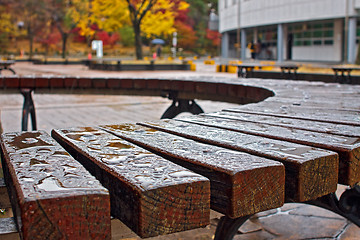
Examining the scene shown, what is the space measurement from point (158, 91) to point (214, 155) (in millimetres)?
4109

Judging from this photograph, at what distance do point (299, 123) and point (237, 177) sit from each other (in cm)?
81

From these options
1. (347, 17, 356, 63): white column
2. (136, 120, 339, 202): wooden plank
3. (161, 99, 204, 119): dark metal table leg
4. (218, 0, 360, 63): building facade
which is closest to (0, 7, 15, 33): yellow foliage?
(218, 0, 360, 63): building facade

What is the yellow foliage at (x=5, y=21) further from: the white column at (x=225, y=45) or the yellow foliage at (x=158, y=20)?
the white column at (x=225, y=45)

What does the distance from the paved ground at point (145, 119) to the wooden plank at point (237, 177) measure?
398 mm

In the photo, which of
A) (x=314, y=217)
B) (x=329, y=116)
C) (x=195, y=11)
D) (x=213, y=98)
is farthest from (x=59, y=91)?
(x=195, y=11)

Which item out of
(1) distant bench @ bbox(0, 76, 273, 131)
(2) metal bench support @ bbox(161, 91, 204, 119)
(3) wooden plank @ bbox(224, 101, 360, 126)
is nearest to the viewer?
(3) wooden plank @ bbox(224, 101, 360, 126)

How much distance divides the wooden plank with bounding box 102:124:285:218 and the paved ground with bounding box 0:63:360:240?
0.40m

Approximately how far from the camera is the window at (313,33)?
31953mm

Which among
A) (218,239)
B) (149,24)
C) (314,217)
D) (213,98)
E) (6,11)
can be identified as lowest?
(314,217)

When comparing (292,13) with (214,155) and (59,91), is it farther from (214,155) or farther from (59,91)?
(214,155)

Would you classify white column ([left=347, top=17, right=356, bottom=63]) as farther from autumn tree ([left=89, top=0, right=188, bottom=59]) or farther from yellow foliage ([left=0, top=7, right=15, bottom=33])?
yellow foliage ([left=0, top=7, right=15, bottom=33])

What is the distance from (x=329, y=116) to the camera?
6.36ft

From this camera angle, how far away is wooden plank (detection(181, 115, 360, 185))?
1.25m

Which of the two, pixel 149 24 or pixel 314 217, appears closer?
pixel 314 217
